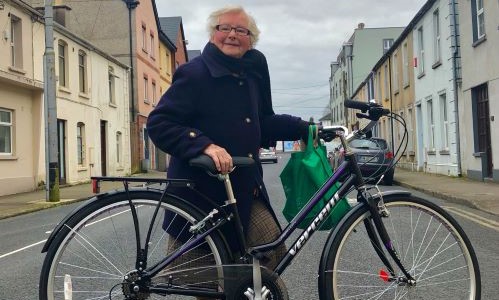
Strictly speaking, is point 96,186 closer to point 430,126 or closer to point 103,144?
point 430,126

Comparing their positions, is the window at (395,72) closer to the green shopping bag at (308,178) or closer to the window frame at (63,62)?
the window frame at (63,62)

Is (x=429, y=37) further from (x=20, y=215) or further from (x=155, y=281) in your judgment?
(x=155, y=281)

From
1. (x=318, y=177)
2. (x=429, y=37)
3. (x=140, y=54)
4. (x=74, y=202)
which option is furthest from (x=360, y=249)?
(x=140, y=54)

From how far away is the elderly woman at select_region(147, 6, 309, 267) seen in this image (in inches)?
110

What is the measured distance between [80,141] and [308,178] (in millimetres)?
20420

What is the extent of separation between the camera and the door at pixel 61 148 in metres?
19.7

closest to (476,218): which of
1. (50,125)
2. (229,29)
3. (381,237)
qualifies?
(381,237)

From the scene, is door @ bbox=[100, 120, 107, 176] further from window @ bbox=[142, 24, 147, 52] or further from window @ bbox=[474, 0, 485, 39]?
window @ bbox=[474, 0, 485, 39]

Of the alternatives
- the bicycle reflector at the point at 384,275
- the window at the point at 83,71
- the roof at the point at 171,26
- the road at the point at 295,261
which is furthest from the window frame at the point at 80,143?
the bicycle reflector at the point at 384,275

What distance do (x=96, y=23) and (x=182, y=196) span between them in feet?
95.2

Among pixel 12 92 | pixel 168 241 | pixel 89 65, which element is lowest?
pixel 168 241

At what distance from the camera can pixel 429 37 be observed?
68.3 feet

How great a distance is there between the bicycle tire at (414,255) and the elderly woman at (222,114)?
0.44 metres

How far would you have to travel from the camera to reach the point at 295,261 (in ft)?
18.4
